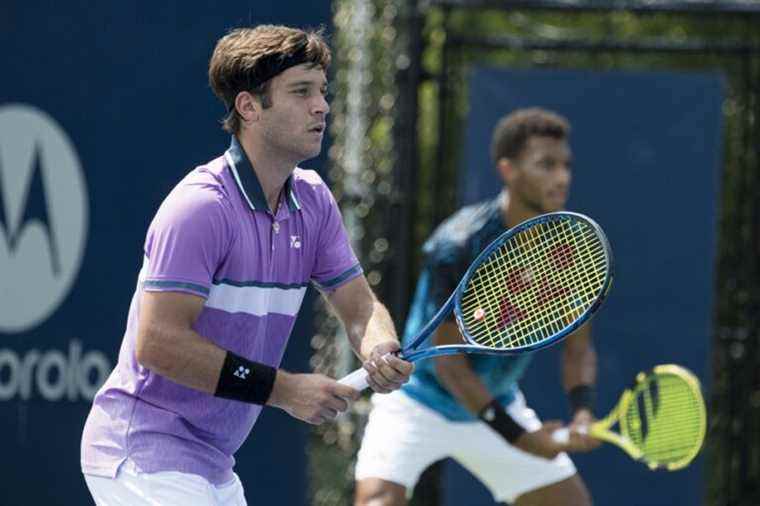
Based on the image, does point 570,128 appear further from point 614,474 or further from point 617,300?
point 614,474

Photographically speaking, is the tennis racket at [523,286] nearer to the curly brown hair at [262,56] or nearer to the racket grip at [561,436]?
the curly brown hair at [262,56]

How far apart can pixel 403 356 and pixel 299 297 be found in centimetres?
33

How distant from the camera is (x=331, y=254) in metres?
3.97

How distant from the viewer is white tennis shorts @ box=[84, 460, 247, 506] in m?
3.69

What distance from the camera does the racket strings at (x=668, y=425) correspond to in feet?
17.9

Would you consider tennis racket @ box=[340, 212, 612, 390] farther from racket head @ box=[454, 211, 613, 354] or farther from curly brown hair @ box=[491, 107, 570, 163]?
curly brown hair @ box=[491, 107, 570, 163]

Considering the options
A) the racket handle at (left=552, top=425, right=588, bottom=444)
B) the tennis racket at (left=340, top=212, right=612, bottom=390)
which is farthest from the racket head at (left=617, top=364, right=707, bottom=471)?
the tennis racket at (left=340, top=212, right=612, bottom=390)

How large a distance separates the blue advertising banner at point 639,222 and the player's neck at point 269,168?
3.12 meters

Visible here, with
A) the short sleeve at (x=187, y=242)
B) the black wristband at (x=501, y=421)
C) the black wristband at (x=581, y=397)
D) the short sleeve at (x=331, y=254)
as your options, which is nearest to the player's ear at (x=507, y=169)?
the black wristband at (x=581, y=397)

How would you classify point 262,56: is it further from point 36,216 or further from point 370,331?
point 36,216

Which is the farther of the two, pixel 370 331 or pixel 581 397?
pixel 581 397

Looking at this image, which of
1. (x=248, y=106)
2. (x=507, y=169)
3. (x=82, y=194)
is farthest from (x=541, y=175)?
(x=248, y=106)

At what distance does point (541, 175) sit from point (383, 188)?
109 cm

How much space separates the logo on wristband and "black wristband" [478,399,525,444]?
78.9 inches
